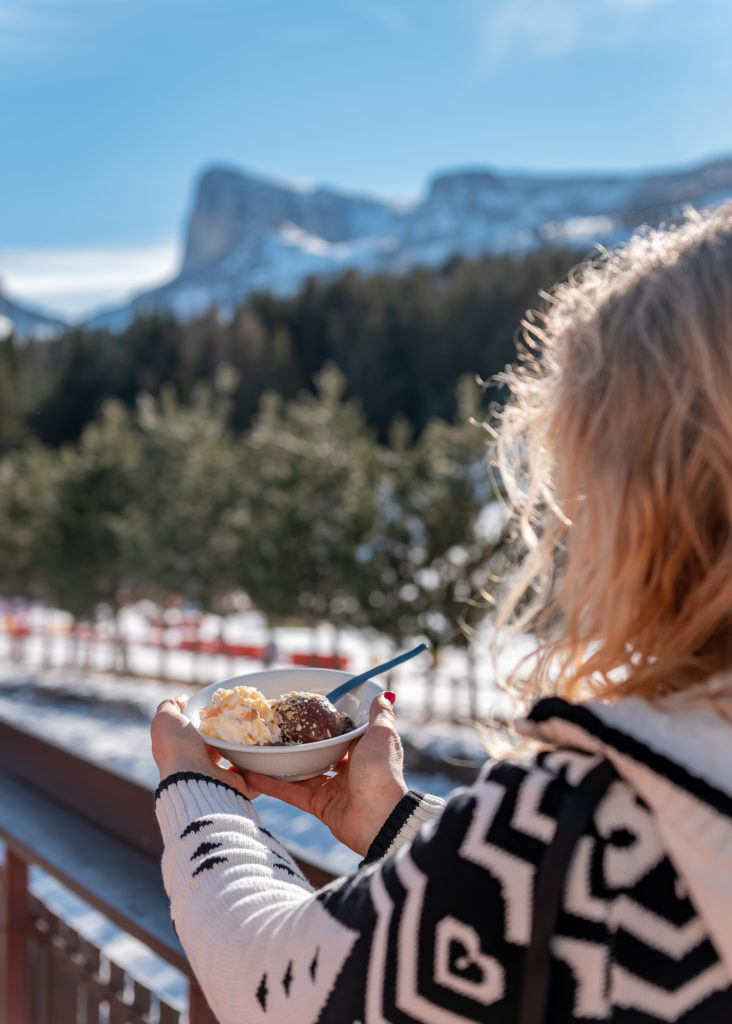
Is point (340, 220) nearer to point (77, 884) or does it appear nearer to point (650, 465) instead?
point (77, 884)

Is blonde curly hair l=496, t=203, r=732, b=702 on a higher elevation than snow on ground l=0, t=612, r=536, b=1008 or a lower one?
higher

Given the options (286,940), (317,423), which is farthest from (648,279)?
(317,423)

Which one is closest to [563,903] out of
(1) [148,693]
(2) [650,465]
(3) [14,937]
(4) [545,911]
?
(4) [545,911]

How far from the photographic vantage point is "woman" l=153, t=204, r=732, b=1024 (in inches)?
22.9

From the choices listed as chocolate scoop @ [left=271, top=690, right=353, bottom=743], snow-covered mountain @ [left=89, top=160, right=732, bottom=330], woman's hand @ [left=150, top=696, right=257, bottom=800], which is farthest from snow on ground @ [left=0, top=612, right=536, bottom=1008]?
snow-covered mountain @ [left=89, top=160, right=732, bottom=330]

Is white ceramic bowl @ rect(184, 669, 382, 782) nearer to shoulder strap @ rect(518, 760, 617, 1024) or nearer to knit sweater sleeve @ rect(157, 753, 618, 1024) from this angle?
knit sweater sleeve @ rect(157, 753, 618, 1024)

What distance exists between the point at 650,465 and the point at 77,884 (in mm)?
1214

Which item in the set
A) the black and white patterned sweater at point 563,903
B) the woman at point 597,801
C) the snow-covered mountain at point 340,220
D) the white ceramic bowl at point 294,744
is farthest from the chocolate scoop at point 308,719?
the snow-covered mountain at point 340,220

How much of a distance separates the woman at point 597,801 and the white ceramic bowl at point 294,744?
25 cm

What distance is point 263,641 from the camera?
25.0 m

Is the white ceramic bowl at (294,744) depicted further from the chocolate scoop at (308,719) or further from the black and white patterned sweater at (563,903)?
the black and white patterned sweater at (563,903)

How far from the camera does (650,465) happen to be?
0.67m

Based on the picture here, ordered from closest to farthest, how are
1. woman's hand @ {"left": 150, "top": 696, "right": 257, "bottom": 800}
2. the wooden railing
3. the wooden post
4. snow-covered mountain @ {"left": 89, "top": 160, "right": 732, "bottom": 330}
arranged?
woman's hand @ {"left": 150, "top": 696, "right": 257, "bottom": 800} < the wooden railing < the wooden post < snow-covered mountain @ {"left": 89, "top": 160, "right": 732, "bottom": 330}

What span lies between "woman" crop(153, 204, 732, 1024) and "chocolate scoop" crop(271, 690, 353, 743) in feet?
1.06
